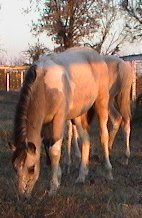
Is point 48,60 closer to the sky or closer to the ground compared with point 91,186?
closer to the sky

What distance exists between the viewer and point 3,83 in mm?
46688

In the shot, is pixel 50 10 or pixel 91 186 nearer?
pixel 91 186

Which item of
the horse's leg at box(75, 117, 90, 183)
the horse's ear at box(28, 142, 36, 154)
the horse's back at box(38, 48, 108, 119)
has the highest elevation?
the horse's back at box(38, 48, 108, 119)

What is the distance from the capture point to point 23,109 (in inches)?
307

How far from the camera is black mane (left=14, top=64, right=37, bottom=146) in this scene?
757 centimetres

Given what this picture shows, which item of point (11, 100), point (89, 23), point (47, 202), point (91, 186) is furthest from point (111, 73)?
point (89, 23)

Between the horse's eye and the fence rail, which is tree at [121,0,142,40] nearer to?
the fence rail

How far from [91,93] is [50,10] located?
3674 centimetres

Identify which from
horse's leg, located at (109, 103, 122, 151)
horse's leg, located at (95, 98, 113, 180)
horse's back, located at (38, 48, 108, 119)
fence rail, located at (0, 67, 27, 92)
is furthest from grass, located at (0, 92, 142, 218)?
fence rail, located at (0, 67, 27, 92)

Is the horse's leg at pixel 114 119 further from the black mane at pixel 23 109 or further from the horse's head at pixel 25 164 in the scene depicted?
the horse's head at pixel 25 164

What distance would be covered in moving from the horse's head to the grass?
121mm

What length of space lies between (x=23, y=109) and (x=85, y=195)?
4.42ft

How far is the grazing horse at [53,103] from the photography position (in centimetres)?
755

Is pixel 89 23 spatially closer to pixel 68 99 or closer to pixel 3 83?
pixel 3 83
